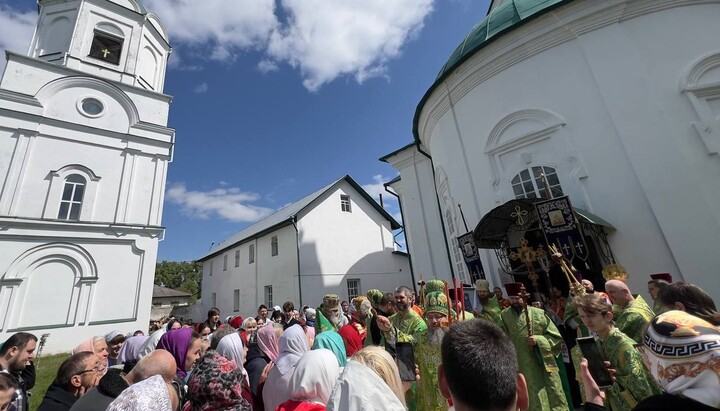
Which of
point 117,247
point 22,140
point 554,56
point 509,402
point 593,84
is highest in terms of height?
point 22,140

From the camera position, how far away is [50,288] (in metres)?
10.4

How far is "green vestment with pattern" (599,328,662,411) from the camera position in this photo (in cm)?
206

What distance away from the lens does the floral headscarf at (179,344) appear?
3656 millimetres

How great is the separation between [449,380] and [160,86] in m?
19.1

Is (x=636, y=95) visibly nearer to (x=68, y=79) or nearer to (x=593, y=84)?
(x=593, y=84)

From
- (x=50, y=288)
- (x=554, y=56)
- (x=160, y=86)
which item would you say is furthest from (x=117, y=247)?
(x=554, y=56)

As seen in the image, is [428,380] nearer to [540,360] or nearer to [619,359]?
[540,360]

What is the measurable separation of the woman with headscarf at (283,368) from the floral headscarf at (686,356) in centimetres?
246

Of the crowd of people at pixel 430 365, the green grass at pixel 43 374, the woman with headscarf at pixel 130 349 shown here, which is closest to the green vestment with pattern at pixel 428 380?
the crowd of people at pixel 430 365

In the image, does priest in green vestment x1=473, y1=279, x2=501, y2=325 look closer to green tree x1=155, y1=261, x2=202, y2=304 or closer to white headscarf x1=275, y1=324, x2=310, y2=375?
white headscarf x1=275, y1=324, x2=310, y2=375

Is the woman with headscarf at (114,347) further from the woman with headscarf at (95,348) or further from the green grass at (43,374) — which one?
the green grass at (43,374)

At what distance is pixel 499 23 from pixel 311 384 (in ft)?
36.7

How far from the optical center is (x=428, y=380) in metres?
3.29

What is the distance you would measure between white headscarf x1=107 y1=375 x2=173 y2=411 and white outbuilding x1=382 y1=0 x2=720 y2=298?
7.28m
